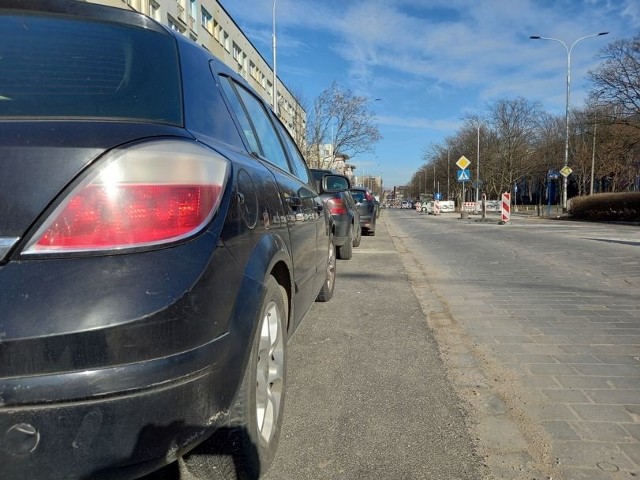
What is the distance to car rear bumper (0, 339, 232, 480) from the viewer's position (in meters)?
1.29

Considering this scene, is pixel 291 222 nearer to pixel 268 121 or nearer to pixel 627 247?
pixel 268 121

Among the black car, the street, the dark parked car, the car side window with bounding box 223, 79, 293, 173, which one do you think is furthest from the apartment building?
the black car

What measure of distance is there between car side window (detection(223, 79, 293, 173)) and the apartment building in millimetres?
17294

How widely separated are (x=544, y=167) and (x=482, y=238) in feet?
167

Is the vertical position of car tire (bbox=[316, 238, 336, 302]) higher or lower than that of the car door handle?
lower

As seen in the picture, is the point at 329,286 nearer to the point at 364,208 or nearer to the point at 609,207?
the point at 364,208

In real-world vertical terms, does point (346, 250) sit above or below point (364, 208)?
below

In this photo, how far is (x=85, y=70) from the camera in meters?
1.93

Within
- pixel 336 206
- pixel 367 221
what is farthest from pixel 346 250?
pixel 367 221

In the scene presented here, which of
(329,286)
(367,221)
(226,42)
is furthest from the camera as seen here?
(226,42)

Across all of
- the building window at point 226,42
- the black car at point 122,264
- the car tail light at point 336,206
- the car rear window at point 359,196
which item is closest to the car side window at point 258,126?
Answer: the black car at point 122,264

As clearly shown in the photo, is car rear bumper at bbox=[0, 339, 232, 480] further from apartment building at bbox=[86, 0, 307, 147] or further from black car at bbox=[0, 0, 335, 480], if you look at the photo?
apartment building at bbox=[86, 0, 307, 147]

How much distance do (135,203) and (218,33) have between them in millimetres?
37624

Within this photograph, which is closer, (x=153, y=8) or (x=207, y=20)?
(x=153, y=8)
